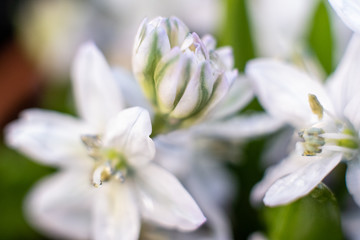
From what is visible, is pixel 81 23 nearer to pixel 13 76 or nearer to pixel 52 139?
pixel 13 76

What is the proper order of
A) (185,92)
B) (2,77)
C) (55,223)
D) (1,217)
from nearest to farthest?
1. (185,92)
2. (55,223)
3. (1,217)
4. (2,77)

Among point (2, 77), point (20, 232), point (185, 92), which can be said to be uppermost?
point (185, 92)

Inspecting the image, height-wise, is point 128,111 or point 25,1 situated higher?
point 128,111

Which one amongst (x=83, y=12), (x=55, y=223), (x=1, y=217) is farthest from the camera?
(x=83, y=12)

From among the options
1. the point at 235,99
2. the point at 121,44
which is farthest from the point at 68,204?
the point at 121,44

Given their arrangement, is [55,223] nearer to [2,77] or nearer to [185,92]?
[185,92]

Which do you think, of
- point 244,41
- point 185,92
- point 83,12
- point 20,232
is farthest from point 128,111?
point 83,12

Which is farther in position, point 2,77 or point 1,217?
point 2,77
